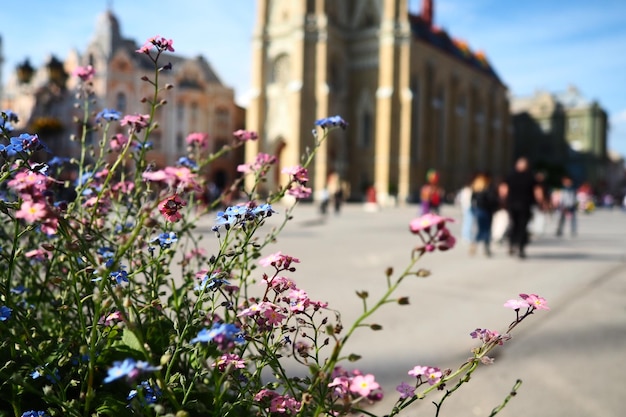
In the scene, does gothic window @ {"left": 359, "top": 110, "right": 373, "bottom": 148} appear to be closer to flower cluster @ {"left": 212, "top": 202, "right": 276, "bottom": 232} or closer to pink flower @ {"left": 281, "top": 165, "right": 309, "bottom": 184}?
pink flower @ {"left": 281, "top": 165, "right": 309, "bottom": 184}

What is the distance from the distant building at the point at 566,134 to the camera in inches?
2579

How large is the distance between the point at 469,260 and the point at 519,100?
70.9 metres

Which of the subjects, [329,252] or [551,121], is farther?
[551,121]

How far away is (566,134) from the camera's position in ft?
220

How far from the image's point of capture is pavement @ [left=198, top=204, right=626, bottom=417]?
3.05 m

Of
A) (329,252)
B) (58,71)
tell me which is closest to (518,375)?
(329,252)

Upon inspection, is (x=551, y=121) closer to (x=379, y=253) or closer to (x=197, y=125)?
(x=197, y=125)

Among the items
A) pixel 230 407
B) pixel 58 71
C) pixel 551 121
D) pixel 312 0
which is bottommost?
pixel 230 407

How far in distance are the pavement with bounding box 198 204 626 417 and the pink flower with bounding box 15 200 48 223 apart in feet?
7.49

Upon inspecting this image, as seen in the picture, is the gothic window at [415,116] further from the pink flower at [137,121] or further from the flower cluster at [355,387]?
the flower cluster at [355,387]

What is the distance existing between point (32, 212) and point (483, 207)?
1028cm

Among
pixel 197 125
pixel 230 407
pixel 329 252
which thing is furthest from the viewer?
pixel 197 125

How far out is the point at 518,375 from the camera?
3.42 m

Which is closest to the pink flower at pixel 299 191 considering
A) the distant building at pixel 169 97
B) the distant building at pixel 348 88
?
the distant building at pixel 348 88
